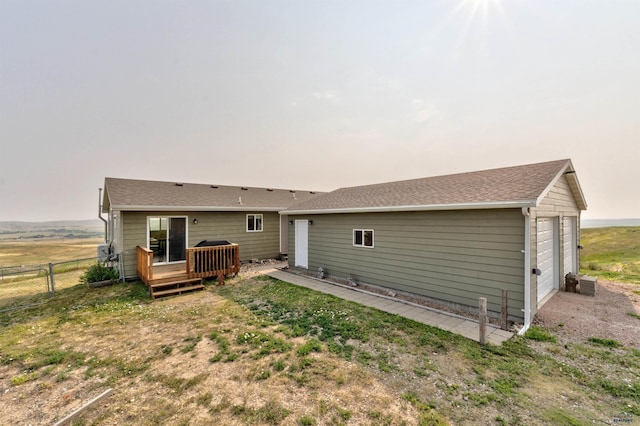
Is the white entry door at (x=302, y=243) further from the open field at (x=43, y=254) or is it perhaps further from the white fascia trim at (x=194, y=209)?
the open field at (x=43, y=254)

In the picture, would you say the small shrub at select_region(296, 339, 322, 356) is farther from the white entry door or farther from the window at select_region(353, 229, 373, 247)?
the white entry door

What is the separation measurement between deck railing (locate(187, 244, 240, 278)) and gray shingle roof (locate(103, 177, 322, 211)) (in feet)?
8.19

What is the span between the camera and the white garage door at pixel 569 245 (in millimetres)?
A: 7592

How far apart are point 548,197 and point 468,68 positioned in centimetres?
554

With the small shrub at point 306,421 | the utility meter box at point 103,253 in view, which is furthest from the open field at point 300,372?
the utility meter box at point 103,253

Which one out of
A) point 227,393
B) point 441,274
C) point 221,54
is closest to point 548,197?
point 441,274

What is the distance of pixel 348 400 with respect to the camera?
2.92 m

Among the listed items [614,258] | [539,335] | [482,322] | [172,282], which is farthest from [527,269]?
[614,258]

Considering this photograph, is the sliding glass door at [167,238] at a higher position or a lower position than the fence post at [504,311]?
higher

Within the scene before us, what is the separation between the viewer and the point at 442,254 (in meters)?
6.16

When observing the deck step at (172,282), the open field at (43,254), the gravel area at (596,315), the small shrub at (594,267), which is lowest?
the open field at (43,254)

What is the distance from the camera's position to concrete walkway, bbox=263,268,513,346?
185 inches

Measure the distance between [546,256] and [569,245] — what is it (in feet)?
9.21

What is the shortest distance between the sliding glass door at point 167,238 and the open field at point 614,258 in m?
16.0
